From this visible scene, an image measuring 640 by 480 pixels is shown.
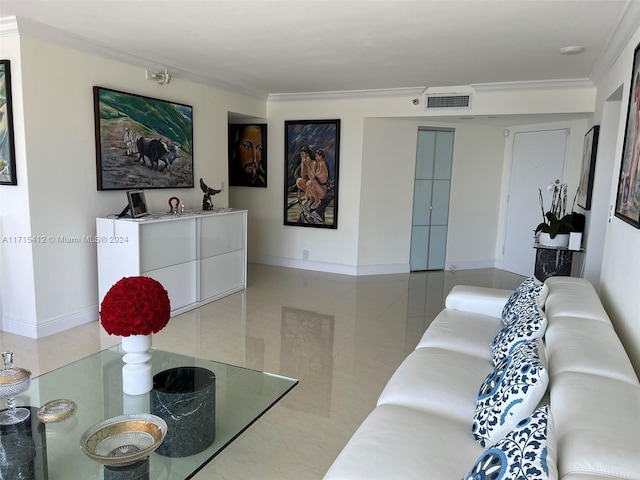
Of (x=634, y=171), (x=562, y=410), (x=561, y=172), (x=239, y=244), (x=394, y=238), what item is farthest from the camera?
(x=394, y=238)

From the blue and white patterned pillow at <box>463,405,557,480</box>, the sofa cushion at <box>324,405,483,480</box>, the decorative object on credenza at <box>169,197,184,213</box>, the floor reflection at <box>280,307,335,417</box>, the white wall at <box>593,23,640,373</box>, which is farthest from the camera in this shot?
the decorative object on credenza at <box>169,197,184,213</box>

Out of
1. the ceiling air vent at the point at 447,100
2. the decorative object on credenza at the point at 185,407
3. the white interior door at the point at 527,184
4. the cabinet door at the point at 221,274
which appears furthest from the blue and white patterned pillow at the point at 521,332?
the white interior door at the point at 527,184

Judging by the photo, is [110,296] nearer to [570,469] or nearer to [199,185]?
[570,469]

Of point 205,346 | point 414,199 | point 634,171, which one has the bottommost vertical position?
point 205,346

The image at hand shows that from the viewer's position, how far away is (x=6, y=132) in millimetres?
3602

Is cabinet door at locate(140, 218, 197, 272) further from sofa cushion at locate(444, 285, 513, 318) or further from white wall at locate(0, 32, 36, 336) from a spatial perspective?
sofa cushion at locate(444, 285, 513, 318)

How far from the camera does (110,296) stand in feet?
6.68

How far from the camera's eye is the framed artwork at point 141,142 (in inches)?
164

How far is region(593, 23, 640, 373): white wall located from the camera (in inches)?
91.6

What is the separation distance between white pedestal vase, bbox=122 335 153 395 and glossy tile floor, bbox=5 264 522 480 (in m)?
0.51

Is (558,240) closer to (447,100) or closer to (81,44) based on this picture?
(447,100)

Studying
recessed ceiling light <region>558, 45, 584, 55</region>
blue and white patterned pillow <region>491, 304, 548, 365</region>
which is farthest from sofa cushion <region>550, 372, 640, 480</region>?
recessed ceiling light <region>558, 45, 584, 55</region>

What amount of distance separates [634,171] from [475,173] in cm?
441

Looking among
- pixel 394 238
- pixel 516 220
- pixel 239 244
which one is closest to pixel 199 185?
pixel 239 244
